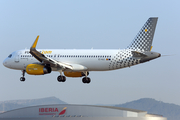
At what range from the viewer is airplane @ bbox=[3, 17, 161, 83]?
5684cm

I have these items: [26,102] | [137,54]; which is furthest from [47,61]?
[26,102]

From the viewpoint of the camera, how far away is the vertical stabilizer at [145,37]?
5859 centimetres

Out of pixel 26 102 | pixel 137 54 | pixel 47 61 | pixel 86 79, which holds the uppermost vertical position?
pixel 137 54

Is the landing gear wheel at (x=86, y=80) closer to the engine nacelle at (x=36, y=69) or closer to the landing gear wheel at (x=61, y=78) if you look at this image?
the landing gear wheel at (x=61, y=78)

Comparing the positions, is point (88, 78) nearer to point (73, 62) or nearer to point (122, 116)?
point (73, 62)

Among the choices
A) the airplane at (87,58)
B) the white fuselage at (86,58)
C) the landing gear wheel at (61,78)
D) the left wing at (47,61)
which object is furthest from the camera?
the landing gear wheel at (61,78)

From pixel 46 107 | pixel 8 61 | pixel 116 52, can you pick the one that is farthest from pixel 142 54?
pixel 8 61

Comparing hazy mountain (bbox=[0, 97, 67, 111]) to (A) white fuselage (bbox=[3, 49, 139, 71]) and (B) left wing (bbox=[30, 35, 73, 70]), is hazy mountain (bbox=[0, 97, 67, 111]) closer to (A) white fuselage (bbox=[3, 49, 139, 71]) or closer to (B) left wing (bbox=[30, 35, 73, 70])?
(A) white fuselage (bbox=[3, 49, 139, 71])

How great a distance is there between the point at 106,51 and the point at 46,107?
14.8 metres

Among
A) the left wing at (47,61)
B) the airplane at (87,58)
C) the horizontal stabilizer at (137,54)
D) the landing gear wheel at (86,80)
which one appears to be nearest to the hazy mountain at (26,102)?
the landing gear wheel at (86,80)

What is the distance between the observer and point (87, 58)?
59.2 metres

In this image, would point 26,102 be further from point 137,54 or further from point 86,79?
point 137,54

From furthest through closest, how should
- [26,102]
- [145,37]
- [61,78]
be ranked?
[26,102] < [61,78] < [145,37]

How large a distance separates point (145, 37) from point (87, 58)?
9935 millimetres
